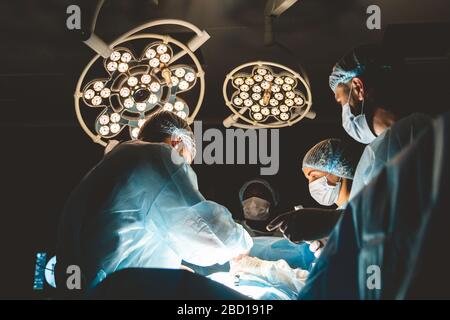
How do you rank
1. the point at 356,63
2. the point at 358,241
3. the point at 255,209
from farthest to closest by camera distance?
the point at 255,209, the point at 356,63, the point at 358,241

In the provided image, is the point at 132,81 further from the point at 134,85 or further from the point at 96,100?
the point at 96,100

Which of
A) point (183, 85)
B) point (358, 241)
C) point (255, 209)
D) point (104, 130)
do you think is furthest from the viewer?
point (255, 209)

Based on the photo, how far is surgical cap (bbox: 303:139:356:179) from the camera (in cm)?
273

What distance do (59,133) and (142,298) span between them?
3.49m

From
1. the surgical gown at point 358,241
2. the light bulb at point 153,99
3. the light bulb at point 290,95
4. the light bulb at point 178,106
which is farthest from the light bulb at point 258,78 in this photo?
the surgical gown at point 358,241

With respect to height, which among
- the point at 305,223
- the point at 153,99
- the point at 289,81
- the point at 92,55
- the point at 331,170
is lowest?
the point at 305,223

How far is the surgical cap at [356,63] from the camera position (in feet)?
8.34

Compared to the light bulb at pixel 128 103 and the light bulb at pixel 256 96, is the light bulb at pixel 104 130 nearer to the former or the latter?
the light bulb at pixel 128 103

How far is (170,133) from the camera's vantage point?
2.54m

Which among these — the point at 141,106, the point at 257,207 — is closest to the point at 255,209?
the point at 257,207

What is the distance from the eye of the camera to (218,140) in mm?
3336

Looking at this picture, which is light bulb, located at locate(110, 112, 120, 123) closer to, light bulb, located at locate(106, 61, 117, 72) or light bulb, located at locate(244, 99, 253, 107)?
light bulb, located at locate(106, 61, 117, 72)

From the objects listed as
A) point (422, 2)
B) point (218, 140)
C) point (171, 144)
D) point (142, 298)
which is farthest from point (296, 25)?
point (142, 298)

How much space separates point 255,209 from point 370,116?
4.19 feet
